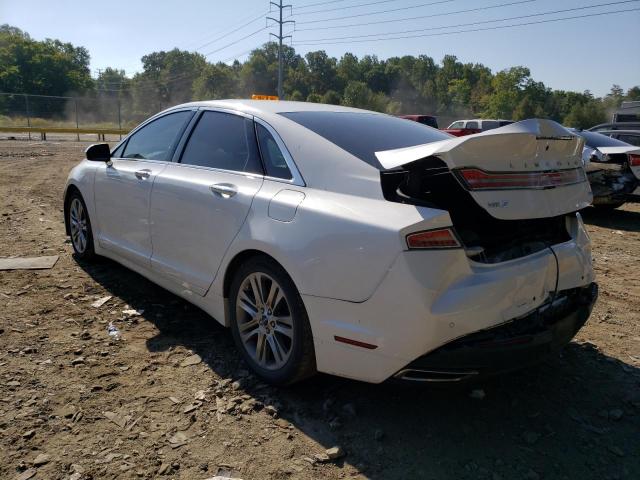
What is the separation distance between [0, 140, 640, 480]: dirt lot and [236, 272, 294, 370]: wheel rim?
7.2 inches

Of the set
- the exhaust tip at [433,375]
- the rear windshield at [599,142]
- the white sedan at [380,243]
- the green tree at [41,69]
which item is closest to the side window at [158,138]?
the white sedan at [380,243]

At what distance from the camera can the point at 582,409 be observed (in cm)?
282

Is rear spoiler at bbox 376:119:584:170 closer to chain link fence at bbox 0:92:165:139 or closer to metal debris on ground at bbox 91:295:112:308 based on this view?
metal debris on ground at bbox 91:295:112:308

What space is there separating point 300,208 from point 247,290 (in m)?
0.70

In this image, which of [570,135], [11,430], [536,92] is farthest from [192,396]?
[536,92]

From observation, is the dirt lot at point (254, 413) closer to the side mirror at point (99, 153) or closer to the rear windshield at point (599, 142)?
the side mirror at point (99, 153)

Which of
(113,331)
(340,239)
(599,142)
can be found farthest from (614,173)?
(113,331)

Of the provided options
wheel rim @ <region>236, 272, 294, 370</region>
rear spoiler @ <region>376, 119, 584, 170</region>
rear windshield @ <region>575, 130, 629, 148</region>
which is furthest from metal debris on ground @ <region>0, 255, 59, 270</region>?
rear windshield @ <region>575, 130, 629, 148</region>

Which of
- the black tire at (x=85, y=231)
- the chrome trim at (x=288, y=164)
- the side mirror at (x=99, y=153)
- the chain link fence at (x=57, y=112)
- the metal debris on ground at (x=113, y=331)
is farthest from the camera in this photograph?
the chain link fence at (x=57, y=112)

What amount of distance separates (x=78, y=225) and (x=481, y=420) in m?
4.26

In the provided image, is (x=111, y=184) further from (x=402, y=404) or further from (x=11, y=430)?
(x=402, y=404)

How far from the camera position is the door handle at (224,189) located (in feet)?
10.3

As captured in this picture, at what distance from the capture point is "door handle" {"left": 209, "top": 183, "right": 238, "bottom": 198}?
313 cm

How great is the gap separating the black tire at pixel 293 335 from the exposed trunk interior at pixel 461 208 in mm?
709
